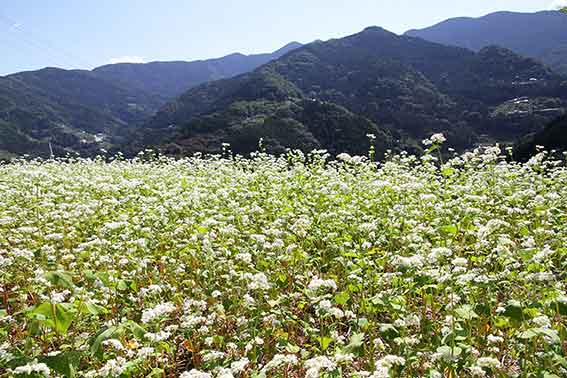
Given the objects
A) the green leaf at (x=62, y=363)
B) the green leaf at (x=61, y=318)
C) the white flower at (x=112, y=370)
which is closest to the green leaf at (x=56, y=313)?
the green leaf at (x=61, y=318)

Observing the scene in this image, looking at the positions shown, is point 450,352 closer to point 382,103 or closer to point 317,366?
point 317,366

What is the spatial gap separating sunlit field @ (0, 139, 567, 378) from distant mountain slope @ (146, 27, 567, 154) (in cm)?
6631

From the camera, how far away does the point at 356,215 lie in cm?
738

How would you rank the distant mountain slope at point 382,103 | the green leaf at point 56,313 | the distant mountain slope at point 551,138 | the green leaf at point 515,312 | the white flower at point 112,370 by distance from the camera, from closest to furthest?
the green leaf at point 56,313, the white flower at point 112,370, the green leaf at point 515,312, the distant mountain slope at point 551,138, the distant mountain slope at point 382,103

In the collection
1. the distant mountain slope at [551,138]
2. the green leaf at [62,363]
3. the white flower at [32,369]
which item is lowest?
the distant mountain slope at [551,138]

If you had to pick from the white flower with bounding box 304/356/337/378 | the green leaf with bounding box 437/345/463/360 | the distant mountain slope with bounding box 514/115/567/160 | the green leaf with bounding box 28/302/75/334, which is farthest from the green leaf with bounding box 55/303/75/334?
the distant mountain slope with bounding box 514/115/567/160

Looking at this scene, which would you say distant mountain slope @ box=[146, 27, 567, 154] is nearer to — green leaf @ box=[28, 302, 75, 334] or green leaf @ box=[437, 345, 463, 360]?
green leaf @ box=[28, 302, 75, 334]

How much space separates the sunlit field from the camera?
3.79 metres

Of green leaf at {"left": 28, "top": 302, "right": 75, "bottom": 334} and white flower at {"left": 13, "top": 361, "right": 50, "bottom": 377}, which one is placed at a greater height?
green leaf at {"left": 28, "top": 302, "right": 75, "bottom": 334}

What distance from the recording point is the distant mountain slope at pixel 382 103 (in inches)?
3605

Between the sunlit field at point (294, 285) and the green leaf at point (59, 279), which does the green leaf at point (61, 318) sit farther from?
the green leaf at point (59, 279)

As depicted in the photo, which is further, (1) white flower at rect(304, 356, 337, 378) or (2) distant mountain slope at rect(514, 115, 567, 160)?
(2) distant mountain slope at rect(514, 115, 567, 160)

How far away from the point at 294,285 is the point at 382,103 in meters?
148

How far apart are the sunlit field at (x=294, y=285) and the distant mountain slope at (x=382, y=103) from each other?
218 feet
